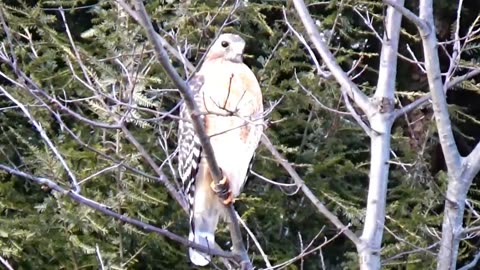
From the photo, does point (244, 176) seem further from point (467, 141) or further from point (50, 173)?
point (467, 141)

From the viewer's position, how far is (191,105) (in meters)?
2.63

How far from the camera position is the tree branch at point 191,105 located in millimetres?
2387

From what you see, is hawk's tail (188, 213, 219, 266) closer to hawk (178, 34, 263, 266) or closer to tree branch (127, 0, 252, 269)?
hawk (178, 34, 263, 266)

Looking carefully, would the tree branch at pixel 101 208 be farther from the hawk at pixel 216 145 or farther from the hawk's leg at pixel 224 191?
the hawk at pixel 216 145

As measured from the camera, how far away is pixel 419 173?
186 inches

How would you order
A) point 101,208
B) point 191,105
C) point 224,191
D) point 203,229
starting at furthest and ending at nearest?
1. point 203,229
2. point 224,191
3. point 101,208
4. point 191,105

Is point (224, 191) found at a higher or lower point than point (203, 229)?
higher

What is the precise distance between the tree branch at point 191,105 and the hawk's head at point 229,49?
3.42 feet

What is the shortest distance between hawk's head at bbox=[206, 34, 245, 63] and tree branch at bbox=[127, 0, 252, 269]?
104cm

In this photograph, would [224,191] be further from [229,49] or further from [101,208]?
[229,49]

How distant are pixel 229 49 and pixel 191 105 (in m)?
1.49

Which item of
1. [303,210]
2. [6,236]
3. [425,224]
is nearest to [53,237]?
[6,236]

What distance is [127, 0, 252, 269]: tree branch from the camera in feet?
7.83

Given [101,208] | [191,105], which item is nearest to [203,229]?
[101,208]
